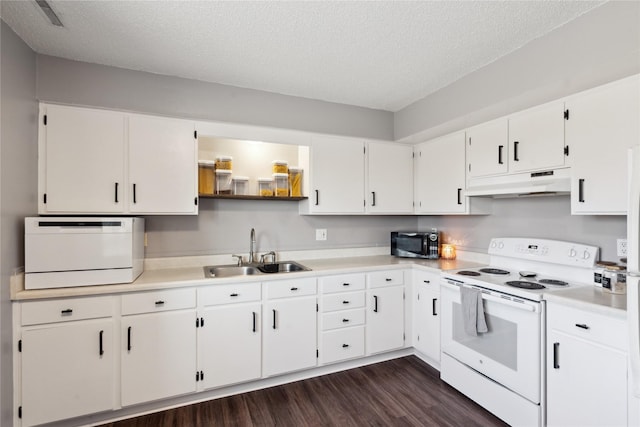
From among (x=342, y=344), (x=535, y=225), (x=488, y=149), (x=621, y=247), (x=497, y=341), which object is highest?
(x=488, y=149)

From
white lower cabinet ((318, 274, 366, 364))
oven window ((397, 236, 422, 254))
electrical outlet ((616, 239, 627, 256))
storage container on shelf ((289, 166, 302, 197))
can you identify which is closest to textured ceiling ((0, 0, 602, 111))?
storage container on shelf ((289, 166, 302, 197))

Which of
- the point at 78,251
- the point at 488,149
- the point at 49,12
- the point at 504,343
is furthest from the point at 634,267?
the point at 49,12

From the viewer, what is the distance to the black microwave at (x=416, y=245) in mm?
3180

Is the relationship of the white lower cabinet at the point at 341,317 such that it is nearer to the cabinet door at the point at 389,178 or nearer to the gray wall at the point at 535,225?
the cabinet door at the point at 389,178

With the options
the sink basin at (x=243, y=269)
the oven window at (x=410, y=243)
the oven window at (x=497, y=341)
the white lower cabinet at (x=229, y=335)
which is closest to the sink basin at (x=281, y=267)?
the sink basin at (x=243, y=269)

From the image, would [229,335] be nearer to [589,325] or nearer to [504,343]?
[504,343]

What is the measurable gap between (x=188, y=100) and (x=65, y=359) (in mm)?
2063

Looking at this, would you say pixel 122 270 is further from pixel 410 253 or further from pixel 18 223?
pixel 410 253

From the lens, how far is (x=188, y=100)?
261 cm

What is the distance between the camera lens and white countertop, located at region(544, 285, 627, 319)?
155 cm

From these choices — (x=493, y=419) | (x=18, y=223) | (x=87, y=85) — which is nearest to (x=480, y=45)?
(x=493, y=419)

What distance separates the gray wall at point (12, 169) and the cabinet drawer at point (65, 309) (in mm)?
95

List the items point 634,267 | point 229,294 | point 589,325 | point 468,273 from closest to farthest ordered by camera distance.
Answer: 1. point 634,267
2. point 589,325
3. point 229,294
4. point 468,273

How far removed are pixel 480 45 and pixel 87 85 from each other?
2.88 meters
